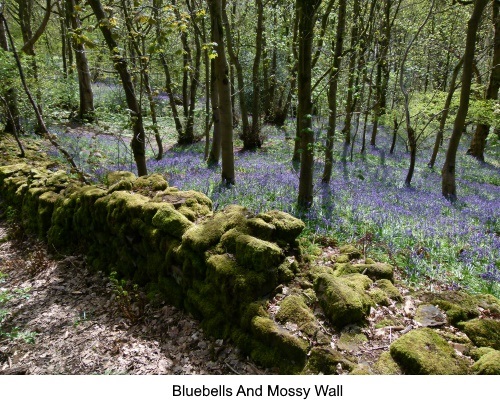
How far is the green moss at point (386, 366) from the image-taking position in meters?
2.80

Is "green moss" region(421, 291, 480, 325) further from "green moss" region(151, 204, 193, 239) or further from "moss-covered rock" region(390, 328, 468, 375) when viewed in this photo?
"green moss" region(151, 204, 193, 239)

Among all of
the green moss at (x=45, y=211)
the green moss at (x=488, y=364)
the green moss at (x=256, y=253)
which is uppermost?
the green moss at (x=256, y=253)

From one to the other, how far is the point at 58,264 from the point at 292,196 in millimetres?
5073

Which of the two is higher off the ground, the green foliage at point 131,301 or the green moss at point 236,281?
the green moss at point 236,281

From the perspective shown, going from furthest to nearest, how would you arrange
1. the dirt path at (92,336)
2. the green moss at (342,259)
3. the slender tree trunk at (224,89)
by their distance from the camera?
the slender tree trunk at (224,89), the green moss at (342,259), the dirt path at (92,336)

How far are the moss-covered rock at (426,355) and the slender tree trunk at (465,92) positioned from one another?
28.6ft

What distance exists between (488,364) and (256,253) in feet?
7.46

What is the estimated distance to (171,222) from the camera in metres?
4.57

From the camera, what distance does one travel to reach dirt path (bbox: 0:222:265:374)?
3.68 m

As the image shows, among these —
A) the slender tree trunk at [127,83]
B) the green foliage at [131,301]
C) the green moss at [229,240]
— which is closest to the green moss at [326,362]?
the green moss at [229,240]

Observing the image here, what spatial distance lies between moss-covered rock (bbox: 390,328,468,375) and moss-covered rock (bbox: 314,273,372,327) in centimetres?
52

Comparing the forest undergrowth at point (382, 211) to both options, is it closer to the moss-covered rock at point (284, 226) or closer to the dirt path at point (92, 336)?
the moss-covered rock at point (284, 226)

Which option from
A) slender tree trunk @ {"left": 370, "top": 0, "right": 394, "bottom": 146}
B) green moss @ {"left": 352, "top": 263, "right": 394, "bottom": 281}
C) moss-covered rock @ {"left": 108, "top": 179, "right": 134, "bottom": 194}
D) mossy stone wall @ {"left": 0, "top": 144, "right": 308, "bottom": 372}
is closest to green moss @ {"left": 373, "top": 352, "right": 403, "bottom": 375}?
mossy stone wall @ {"left": 0, "top": 144, "right": 308, "bottom": 372}
